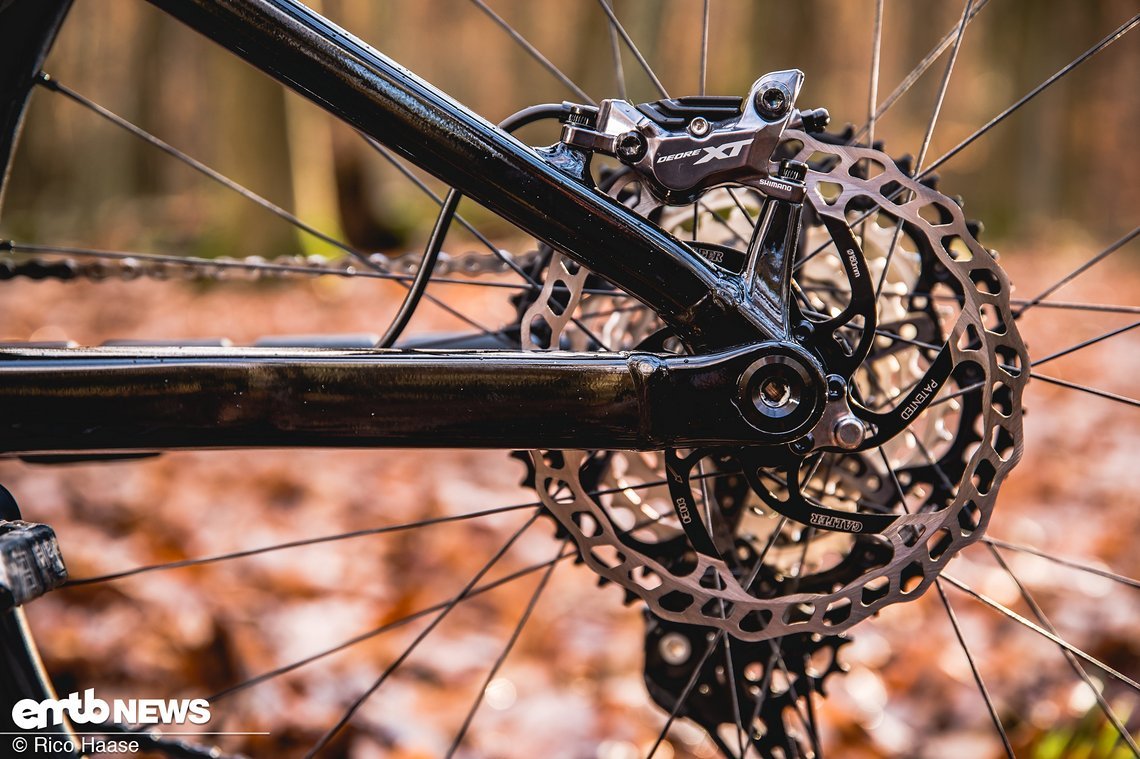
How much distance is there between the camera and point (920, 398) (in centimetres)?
100

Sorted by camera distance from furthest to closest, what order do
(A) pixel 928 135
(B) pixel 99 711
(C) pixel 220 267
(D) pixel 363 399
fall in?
(B) pixel 99 711 < (C) pixel 220 267 < (A) pixel 928 135 < (D) pixel 363 399

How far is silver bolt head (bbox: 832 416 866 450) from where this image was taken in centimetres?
97

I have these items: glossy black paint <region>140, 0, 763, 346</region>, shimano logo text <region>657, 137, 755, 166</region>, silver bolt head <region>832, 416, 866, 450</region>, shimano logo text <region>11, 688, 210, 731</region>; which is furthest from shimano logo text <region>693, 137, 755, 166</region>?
shimano logo text <region>11, 688, 210, 731</region>

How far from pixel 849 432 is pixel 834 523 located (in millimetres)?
114

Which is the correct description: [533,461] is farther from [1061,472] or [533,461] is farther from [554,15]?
[554,15]

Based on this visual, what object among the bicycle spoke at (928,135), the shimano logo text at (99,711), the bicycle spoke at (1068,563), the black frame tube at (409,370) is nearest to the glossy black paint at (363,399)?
the black frame tube at (409,370)

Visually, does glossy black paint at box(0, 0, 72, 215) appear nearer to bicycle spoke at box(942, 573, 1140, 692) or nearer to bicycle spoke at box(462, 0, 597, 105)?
bicycle spoke at box(462, 0, 597, 105)

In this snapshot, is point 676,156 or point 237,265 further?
point 237,265

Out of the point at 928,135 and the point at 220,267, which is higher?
the point at 220,267

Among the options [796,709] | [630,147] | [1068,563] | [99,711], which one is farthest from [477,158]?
[99,711]

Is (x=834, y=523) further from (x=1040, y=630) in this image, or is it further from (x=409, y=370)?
(x=409, y=370)

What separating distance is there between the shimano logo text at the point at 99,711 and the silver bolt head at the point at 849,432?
0.95 meters

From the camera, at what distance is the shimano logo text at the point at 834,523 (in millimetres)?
1008

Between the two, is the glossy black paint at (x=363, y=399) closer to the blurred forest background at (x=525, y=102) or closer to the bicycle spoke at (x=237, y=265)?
the bicycle spoke at (x=237, y=265)
